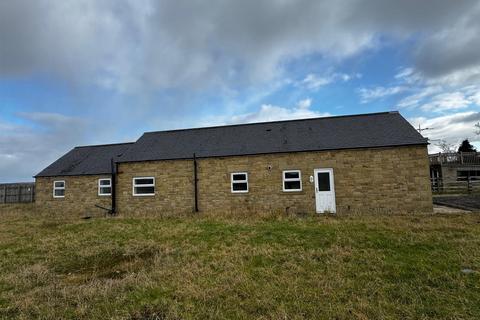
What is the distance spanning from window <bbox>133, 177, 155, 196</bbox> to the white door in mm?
9647

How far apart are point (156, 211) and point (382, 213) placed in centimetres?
1231

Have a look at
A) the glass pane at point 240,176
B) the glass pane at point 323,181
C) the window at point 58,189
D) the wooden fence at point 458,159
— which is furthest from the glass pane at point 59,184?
the wooden fence at point 458,159

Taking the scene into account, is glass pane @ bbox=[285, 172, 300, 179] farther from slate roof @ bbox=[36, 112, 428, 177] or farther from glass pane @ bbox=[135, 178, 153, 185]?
glass pane @ bbox=[135, 178, 153, 185]

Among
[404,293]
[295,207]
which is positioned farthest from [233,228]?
[404,293]

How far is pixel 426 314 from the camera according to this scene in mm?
4230

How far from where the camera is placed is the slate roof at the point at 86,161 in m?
20.2

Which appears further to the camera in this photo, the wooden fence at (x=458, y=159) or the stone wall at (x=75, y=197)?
the wooden fence at (x=458, y=159)

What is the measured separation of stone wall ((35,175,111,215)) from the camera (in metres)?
19.3

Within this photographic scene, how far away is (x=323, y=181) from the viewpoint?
1530cm

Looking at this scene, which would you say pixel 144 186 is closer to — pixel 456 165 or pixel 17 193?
Answer: pixel 17 193

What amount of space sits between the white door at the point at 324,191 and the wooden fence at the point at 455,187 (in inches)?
581

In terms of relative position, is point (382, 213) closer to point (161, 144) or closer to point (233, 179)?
point (233, 179)

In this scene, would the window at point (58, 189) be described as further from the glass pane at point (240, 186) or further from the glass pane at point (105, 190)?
the glass pane at point (240, 186)

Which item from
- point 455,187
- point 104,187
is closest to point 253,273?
point 104,187
